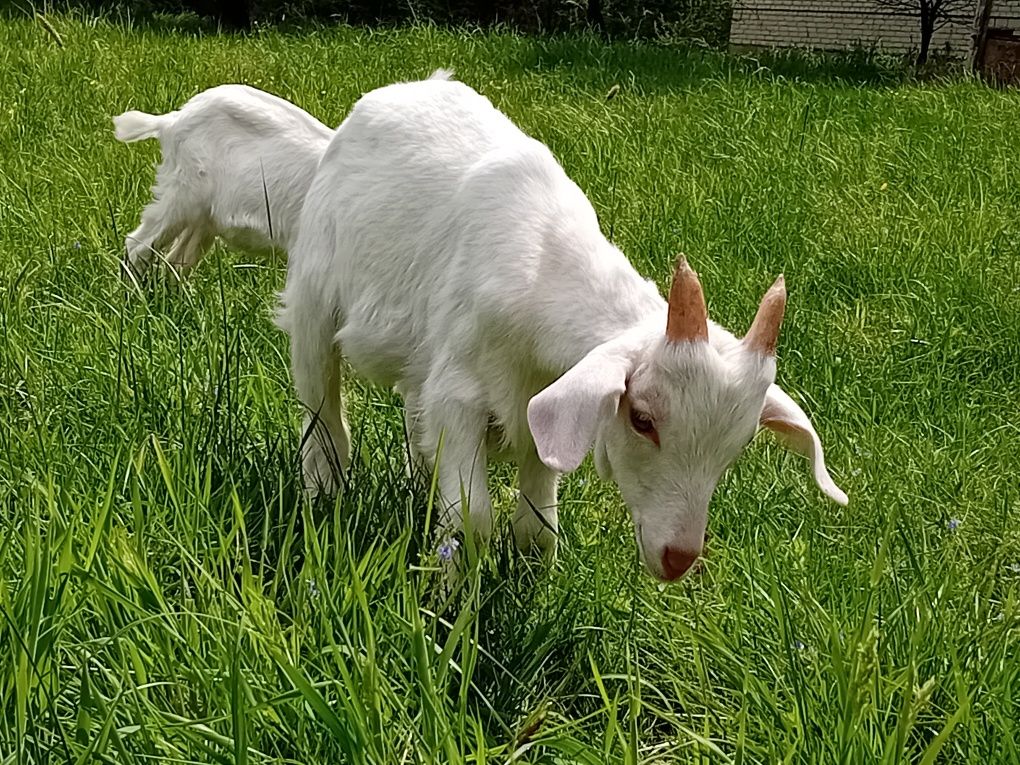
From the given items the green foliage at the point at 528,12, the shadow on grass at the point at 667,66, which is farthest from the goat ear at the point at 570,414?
the green foliage at the point at 528,12

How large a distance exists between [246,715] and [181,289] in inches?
89.4

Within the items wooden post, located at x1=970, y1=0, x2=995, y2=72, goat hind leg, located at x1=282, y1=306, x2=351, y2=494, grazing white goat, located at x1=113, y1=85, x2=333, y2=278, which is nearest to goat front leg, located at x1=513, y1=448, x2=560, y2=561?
goat hind leg, located at x1=282, y1=306, x2=351, y2=494

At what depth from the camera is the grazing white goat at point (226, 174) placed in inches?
149

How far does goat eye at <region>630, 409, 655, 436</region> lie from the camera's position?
6.27 feet

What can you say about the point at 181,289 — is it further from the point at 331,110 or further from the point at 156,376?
the point at 331,110

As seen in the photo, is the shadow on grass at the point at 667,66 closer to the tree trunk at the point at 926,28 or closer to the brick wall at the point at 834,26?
the tree trunk at the point at 926,28

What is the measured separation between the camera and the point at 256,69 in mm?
7684

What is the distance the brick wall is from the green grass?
13845 millimetres

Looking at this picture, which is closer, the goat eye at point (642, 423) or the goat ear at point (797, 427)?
the goat eye at point (642, 423)

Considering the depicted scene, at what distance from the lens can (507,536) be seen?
250 cm

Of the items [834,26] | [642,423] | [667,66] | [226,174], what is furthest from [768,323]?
[834,26]

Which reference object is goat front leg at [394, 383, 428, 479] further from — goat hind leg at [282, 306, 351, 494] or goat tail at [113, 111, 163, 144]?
goat tail at [113, 111, 163, 144]

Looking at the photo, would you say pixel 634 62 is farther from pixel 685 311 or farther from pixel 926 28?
pixel 926 28

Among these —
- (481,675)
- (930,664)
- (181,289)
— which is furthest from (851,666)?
(181,289)
